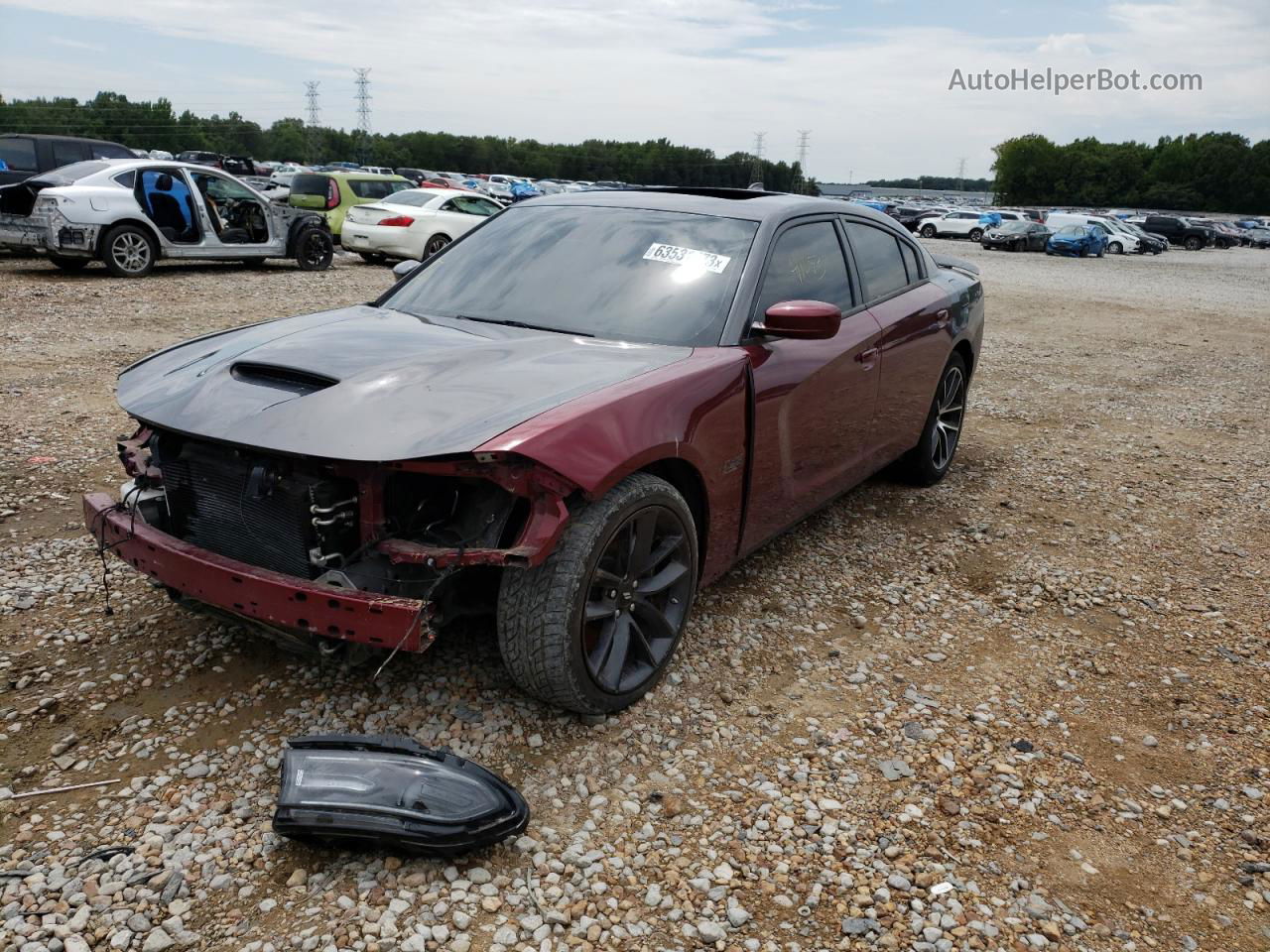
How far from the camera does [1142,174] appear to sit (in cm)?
11600

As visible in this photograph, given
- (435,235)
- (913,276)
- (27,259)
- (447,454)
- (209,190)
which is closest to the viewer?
(447,454)

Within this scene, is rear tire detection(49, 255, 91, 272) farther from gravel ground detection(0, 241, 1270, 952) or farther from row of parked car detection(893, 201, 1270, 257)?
row of parked car detection(893, 201, 1270, 257)

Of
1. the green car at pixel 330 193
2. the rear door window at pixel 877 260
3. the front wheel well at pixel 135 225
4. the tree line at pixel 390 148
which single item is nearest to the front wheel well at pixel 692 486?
the rear door window at pixel 877 260

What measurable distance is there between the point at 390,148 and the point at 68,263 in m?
108

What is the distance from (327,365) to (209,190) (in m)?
11.7

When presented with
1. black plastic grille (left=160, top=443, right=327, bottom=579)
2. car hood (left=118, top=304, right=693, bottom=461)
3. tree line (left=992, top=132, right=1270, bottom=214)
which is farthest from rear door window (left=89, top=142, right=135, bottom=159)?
tree line (left=992, top=132, right=1270, bottom=214)

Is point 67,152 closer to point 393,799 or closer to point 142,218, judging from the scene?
point 142,218

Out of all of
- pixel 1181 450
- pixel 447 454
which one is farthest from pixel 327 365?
pixel 1181 450

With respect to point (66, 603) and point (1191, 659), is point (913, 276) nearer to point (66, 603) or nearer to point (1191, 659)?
point (1191, 659)

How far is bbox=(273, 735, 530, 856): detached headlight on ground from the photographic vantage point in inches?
93.7

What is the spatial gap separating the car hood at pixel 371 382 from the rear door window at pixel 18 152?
50.5 feet

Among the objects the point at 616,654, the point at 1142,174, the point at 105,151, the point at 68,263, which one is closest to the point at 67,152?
the point at 105,151

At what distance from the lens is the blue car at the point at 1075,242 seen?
113 feet

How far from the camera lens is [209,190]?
513 inches
